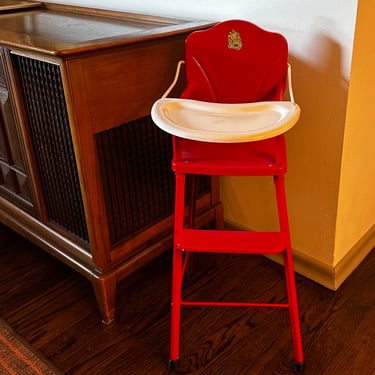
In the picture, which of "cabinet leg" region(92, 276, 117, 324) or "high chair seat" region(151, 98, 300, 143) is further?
"cabinet leg" region(92, 276, 117, 324)

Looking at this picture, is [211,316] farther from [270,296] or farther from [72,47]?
[72,47]

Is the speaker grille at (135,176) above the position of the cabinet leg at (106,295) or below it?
above

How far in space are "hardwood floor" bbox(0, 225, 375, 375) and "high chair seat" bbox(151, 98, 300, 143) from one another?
0.68 m

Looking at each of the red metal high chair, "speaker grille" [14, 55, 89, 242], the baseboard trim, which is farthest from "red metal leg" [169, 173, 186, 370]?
the baseboard trim

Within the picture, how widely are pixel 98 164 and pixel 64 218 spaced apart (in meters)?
0.32

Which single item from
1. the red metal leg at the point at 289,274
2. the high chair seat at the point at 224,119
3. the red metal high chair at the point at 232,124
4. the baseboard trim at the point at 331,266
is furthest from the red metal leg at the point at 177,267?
the baseboard trim at the point at 331,266

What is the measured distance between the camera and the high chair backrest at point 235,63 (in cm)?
129

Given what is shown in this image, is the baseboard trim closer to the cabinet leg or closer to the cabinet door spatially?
the cabinet leg

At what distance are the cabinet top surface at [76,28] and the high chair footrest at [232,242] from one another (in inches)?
21.3

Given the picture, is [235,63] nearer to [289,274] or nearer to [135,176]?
[135,176]

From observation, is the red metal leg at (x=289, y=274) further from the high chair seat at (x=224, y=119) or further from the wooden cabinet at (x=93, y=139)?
the wooden cabinet at (x=93, y=139)

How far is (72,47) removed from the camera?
3.76ft

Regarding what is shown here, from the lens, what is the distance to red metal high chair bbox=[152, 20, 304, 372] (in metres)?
1.15

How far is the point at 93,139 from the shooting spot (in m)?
1.29
